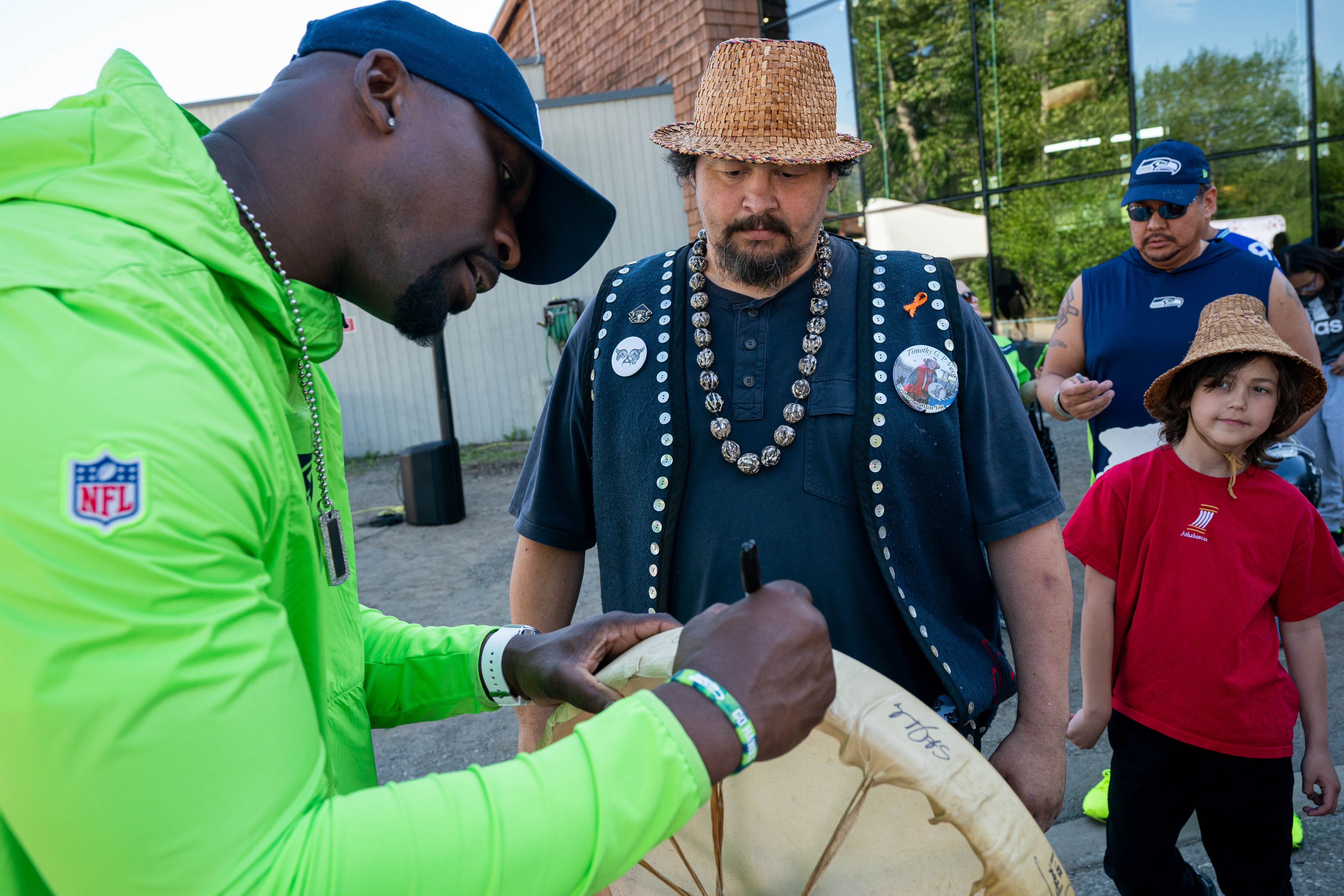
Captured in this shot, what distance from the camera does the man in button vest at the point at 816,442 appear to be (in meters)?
1.82

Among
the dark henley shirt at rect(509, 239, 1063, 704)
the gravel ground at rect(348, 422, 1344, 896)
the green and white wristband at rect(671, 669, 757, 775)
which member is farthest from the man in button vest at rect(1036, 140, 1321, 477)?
the green and white wristband at rect(671, 669, 757, 775)

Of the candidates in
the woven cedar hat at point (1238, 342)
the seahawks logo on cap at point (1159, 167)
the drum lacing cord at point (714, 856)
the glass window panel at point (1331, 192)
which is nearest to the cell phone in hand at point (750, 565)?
the drum lacing cord at point (714, 856)

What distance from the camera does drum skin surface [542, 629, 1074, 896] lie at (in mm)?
1155

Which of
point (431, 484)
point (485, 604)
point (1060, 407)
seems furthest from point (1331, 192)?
point (431, 484)

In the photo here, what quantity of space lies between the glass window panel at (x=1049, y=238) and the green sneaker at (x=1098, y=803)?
7.06m

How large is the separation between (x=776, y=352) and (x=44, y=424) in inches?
56.9

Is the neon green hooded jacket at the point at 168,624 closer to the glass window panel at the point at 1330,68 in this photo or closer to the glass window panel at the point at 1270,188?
the glass window panel at the point at 1270,188

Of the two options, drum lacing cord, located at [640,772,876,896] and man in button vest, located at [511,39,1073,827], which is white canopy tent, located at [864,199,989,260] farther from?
drum lacing cord, located at [640,772,876,896]

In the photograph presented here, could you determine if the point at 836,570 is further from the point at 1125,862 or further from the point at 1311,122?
the point at 1311,122

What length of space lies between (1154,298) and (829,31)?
818 cm

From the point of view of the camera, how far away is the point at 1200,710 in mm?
2262

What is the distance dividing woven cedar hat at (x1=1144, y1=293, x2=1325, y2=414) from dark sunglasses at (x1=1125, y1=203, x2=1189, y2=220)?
690 millimetres

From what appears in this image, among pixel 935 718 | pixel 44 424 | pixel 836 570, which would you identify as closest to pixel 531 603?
pixel 836 570
